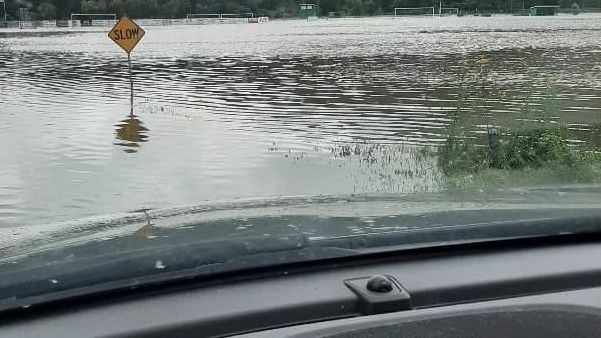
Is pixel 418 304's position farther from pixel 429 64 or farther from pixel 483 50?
pixel 483 50

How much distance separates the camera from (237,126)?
1450 cm

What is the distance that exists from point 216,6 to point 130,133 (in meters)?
127

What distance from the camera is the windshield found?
2.48 metres

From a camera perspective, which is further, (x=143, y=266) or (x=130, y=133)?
(x=130, y=133)

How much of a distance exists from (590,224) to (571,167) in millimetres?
6719

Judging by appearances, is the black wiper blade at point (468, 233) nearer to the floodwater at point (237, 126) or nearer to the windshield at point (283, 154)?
the windshield at point (283, 154)

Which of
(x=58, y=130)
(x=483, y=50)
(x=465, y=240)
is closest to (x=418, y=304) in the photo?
(x=465, y=240)

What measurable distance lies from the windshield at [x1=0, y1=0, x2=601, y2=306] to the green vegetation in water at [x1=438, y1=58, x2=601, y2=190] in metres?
0.03

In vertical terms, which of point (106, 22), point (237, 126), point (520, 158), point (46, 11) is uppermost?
point (46, 11)

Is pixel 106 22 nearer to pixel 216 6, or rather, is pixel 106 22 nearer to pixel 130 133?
pixel 216 6

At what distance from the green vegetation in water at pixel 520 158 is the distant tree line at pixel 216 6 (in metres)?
110

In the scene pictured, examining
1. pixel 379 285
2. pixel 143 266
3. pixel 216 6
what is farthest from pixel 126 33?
pixel 216 6

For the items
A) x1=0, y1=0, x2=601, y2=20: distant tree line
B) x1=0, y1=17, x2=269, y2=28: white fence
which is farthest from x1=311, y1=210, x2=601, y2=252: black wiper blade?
x1=0, y1=0, x2=601, y2=20: distant tree line

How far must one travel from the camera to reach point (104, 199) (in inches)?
336
